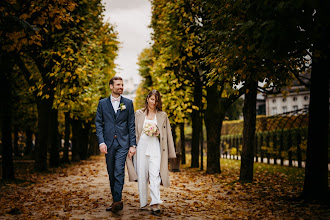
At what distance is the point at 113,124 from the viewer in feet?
20.0

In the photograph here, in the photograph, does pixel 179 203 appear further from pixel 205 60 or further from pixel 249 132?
pixel 249 132

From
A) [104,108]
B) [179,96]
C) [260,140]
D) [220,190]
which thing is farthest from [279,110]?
[104,108]

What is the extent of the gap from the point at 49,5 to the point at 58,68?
335 centimetres

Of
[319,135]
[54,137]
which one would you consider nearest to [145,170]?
[319,135]

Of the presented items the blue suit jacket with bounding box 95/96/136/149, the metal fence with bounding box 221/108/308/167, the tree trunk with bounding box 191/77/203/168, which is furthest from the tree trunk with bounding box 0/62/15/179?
the metal fence with bounding box 221/108/308/167

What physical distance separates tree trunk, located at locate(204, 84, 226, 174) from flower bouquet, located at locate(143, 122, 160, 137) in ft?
28.3

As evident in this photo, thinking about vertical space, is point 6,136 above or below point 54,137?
above

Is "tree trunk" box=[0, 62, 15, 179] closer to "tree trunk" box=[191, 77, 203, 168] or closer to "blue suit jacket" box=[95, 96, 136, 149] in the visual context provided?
"blue suit jacket" box=[95, 96, 136, 149]

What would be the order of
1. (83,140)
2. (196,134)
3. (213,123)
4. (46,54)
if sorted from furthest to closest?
(83,140) < (196,134) < (213,123) < (46,54)

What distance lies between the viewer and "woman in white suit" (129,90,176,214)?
A: 6.32 meters

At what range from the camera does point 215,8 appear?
8.58 meters

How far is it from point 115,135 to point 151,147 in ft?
2.50

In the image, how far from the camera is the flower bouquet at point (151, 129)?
6246 mm

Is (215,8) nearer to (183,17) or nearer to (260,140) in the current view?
(183,17)
